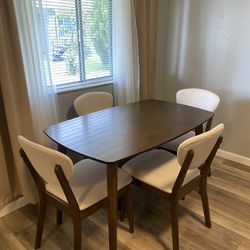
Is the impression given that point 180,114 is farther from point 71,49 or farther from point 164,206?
point 71,49

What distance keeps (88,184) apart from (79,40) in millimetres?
1481

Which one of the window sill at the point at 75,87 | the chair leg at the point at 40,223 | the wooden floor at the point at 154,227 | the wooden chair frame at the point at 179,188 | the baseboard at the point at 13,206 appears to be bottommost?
the wooden floor at the point at 154,227

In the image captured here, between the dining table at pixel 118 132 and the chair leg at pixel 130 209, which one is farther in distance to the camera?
the chair leg at pixel 130 209

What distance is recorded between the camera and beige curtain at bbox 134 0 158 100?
2.65 m

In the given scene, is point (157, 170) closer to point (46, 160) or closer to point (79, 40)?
point (46, 160)

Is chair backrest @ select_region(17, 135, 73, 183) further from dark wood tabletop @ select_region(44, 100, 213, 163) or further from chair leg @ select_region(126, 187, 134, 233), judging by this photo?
chair leg @ select_region(126, 187, 134, 233)

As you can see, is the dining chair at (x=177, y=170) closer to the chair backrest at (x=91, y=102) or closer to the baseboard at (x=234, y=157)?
the chair backrest at (x=91, y=102)

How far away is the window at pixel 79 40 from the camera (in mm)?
2211

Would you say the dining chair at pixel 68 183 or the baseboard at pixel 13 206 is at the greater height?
the dining chair at pixel 68 183

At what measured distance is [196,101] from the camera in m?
2.50

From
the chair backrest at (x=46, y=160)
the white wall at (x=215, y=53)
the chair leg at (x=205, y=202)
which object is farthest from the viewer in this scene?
Answer: the white wall at (x=215, y=53)

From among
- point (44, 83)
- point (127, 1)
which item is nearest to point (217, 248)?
point (44, 83)

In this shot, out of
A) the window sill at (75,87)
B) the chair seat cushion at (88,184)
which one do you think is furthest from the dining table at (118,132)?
the window sill at (75,87)

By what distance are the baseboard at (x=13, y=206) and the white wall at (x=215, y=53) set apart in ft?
7.06
